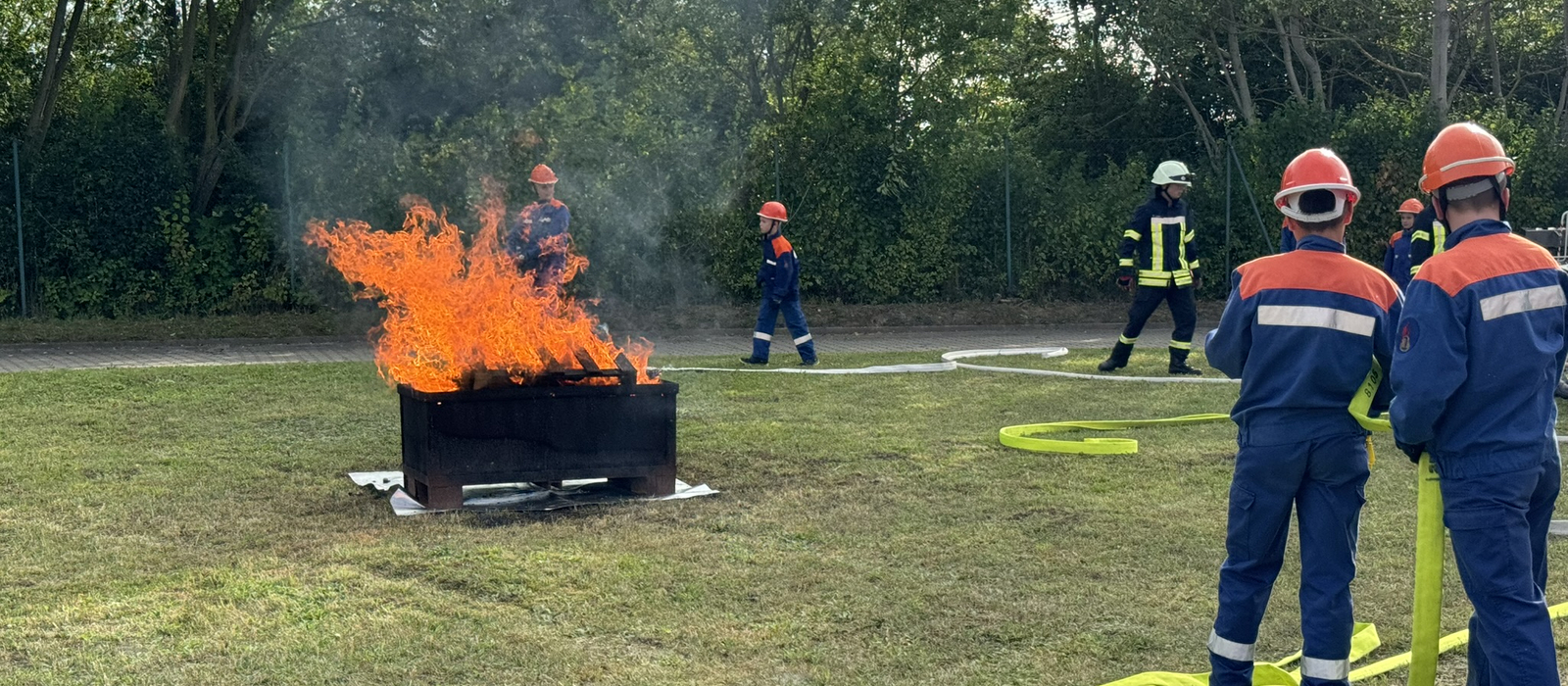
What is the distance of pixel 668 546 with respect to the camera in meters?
6.62

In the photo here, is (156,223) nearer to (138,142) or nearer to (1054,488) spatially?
(138,142)

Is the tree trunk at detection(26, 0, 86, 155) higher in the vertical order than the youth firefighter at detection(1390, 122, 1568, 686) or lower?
higher

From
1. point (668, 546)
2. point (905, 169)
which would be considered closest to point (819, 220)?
point (905, 169)

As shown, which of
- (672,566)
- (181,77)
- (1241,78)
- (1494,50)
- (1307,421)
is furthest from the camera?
(1494,50)

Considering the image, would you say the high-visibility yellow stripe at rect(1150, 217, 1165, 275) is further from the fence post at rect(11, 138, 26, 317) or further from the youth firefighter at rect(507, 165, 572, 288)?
the fence post at rect(11, 138, 26, 317)

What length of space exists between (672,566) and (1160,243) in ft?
27.1

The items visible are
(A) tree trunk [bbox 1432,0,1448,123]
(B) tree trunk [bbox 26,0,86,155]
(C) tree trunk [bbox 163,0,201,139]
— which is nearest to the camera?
(B) tree trunk [bbox 26,0,86,155]

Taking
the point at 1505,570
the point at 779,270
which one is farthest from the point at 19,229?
the point at 1505,570

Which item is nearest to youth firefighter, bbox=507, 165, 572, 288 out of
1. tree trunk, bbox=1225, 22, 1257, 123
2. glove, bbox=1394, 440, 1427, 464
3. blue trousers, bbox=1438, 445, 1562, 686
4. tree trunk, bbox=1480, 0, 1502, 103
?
glove, bbox=1394, 440, 1427, 464

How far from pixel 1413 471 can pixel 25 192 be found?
17.6m

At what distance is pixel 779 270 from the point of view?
46.7 ft

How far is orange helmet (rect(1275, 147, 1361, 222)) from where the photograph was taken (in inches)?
173

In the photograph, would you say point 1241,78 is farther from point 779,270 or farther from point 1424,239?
point 779,270

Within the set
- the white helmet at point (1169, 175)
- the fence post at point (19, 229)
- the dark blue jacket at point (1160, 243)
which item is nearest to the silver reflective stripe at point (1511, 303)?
the white helmet at point (1169, 175)
